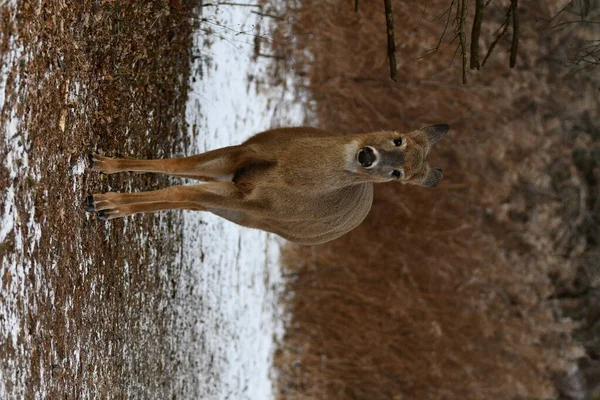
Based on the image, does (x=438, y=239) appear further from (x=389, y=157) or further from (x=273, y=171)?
(x=273, y=171)

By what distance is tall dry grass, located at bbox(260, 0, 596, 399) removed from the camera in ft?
30.3

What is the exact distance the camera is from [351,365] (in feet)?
31.7

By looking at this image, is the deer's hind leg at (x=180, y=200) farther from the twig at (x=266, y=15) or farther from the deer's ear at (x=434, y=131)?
the twig at (x=266, y=15)

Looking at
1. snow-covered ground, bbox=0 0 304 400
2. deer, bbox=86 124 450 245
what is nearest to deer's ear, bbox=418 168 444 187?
deer, bbox=86 124 450 245

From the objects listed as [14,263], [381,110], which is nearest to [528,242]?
[381,110]

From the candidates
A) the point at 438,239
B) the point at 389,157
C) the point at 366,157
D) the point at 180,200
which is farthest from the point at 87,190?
the point at 438,239

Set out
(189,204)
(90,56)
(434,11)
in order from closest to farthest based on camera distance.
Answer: (90,56) → (189,204) → (434,11)

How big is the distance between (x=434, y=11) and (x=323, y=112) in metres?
1.99

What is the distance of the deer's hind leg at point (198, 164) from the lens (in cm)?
523

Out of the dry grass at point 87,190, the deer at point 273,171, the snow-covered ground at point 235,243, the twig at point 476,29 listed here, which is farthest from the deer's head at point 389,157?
the snow-covered ground at point 235,243

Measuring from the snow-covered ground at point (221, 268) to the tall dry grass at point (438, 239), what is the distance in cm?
52

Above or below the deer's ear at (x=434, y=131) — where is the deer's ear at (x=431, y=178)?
below

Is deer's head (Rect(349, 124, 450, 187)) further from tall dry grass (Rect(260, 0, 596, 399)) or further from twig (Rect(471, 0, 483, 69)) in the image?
tall dry grass (Rect(260, 0, 596, 399))

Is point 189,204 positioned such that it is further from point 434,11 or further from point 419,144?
point 434,11
